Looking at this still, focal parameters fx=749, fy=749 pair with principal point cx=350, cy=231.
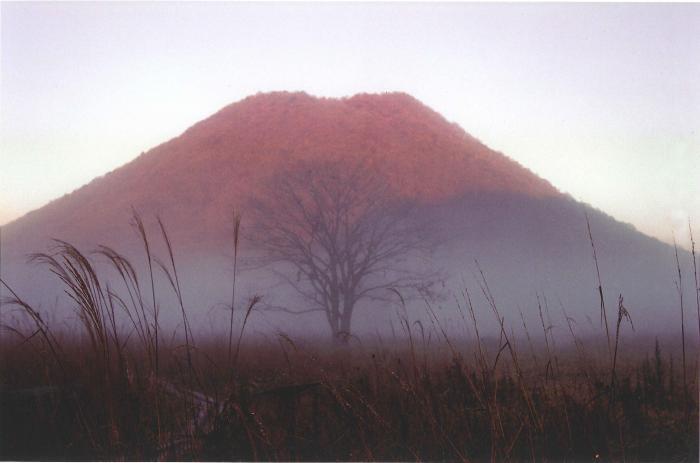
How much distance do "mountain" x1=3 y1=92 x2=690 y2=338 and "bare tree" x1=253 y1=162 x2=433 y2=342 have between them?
19 centimetres

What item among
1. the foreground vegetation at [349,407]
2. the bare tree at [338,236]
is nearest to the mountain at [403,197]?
the bare tree at [338,236]

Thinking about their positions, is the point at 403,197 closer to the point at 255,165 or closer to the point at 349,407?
the point at 255,165

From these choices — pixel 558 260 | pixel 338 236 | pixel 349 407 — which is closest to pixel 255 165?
pixel 338 236

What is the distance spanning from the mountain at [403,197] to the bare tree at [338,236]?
0.19m

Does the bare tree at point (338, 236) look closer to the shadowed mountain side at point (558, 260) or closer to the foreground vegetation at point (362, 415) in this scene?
the shadowed mountain side at point (558, 260)

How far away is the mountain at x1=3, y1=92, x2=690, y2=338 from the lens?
20.4ft

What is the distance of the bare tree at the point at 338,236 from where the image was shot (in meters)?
6.82

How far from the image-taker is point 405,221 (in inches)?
277

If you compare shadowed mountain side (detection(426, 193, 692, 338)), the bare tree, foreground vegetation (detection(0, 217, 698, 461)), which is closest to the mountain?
shadowed mountain side (detection(426, 193, 692, 338))

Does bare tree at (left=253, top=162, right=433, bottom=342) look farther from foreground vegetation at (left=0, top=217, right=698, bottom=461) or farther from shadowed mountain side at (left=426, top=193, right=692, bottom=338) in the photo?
foreground vegetation at (left=0, top=217, right=698, bottom=461)

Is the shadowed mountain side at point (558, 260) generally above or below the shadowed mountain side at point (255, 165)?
below

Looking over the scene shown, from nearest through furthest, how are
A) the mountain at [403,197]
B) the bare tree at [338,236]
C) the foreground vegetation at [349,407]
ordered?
the foreground vegetation at [349,407] → the mountain at [403,197] → the bare tree at [338,236]

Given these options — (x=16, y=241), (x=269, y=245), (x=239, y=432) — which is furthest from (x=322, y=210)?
(x=239, y=432)

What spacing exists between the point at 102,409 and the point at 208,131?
3.82 metres
